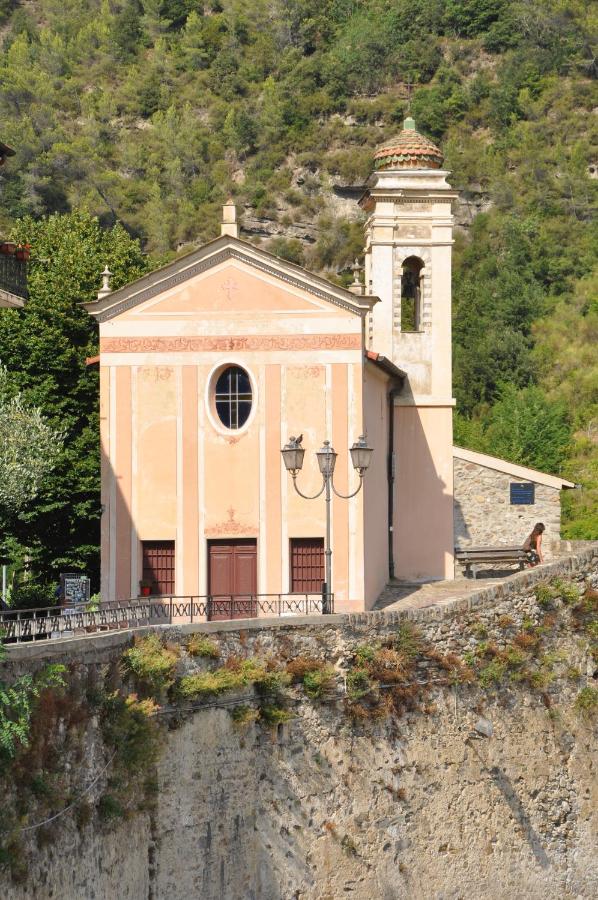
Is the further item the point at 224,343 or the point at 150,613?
the point at 224,343

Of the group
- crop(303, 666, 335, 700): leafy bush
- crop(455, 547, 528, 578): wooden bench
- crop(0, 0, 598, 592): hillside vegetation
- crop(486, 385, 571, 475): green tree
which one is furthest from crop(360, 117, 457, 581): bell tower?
crop(0, 0, 598, 592): hillside vegetation

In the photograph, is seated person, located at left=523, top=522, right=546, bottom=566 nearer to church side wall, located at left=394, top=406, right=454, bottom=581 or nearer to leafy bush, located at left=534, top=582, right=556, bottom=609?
church side wall, located at left=394, top=406, right=454, bottom=581

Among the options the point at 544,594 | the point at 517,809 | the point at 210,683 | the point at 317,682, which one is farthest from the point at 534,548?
the point at 210,683

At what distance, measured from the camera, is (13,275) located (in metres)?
30.7

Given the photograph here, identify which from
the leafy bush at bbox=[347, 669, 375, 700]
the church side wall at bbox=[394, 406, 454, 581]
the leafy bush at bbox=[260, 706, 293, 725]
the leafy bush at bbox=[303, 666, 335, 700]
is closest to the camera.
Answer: the leafy bush at bbox=[260, 706, 293, 725]

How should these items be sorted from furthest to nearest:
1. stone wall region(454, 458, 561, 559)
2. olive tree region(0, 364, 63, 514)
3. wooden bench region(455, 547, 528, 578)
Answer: stone wall region(454, 458, 561, 559), wooden bench region(455, 547, 528, 578), olive tree region(0, 364, 63, 514)

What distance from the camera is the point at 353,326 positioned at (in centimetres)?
Answer: 3450

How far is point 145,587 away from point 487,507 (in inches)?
537

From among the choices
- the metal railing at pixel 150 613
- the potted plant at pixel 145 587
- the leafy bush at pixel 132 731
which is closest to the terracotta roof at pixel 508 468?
the metal railing at pixel 150 613

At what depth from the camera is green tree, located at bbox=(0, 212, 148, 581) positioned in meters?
41.2

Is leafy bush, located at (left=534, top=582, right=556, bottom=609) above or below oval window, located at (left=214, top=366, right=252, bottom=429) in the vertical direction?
below

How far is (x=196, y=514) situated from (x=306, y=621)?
539cm

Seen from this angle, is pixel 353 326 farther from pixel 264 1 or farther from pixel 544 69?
pixel 264 1

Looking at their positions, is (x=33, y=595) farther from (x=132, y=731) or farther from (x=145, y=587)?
(x=132, y=731)
